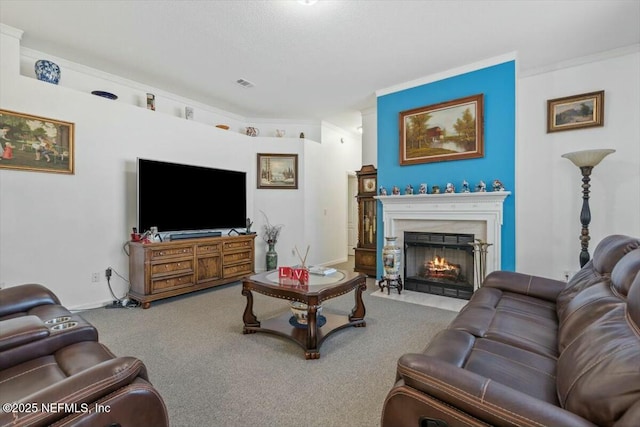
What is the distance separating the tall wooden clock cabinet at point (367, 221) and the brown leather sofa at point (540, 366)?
10.5 feet

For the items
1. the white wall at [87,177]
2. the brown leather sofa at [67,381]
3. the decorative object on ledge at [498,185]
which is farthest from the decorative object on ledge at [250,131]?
the brown leather sofa at [67,381]

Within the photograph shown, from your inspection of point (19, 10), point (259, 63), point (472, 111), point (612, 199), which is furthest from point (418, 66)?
point (19, 10)

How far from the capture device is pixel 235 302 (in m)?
A: 3.75

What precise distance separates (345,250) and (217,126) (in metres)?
3.80

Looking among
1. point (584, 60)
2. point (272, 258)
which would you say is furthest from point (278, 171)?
point (584, 60)

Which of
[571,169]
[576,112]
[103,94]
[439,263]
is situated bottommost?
[439,263]

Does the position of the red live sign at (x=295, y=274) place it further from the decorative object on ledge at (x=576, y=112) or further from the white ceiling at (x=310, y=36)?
the decorative object on ledge at (x=576, y=112)

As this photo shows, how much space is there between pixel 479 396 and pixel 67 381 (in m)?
1.26

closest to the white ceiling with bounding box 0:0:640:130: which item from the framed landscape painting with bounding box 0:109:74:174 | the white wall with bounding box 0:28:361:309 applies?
the white wall with bounding box 0:28:361:309

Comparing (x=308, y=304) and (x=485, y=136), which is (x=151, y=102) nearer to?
(x=308, y=304)

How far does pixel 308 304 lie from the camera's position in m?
2.35

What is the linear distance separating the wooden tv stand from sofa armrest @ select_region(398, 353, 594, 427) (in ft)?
11.2

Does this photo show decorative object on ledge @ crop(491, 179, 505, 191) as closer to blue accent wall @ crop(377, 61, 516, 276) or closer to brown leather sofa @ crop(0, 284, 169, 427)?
blue accent wall @ crop(377, 61, 516, 276)

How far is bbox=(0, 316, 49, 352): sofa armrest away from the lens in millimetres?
1216
